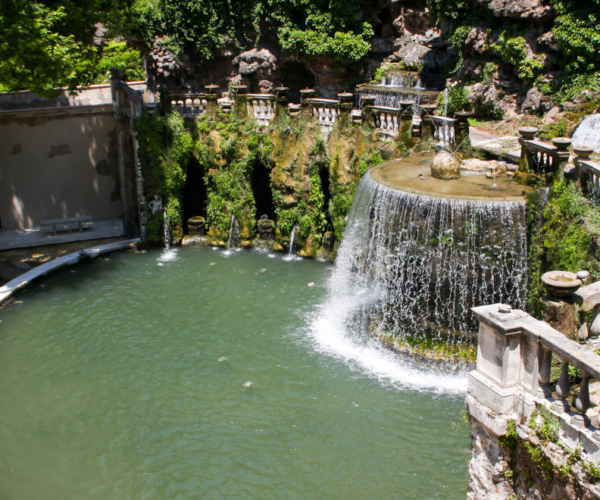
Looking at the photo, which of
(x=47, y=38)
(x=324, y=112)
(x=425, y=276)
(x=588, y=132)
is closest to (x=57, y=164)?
(x=47, y=38)

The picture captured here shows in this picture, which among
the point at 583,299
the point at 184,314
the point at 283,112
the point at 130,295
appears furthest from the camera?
the point at 283,112

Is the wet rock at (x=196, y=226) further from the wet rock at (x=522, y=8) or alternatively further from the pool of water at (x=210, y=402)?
the wet rock at (x=522, y=8)

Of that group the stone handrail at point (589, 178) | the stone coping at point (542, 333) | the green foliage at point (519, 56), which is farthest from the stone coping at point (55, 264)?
the green foliage at point (519, 56)

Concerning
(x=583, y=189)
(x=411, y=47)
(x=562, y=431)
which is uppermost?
(x=411, y=47)

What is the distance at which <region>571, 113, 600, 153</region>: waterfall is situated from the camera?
1456cm

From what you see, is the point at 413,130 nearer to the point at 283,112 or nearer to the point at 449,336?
the point at 283,112

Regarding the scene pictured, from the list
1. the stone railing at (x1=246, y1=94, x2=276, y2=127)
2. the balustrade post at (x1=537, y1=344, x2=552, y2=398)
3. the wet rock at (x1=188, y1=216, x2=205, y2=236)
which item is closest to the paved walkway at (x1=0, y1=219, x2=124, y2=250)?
the wet rock at (x1=188, y1=216, x2=205, y2=236)

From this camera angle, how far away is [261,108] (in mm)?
20234

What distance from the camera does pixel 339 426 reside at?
35.0 feet

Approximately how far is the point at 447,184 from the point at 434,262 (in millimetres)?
1764

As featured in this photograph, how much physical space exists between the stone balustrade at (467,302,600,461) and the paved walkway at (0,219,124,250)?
1671 centimetres

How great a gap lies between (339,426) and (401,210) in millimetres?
4747

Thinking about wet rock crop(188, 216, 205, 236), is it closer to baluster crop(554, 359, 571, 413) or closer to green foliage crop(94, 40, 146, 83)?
green foliage crop(94, 40, 146, 83)

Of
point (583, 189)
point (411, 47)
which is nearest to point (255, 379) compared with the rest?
point (583, 189)
